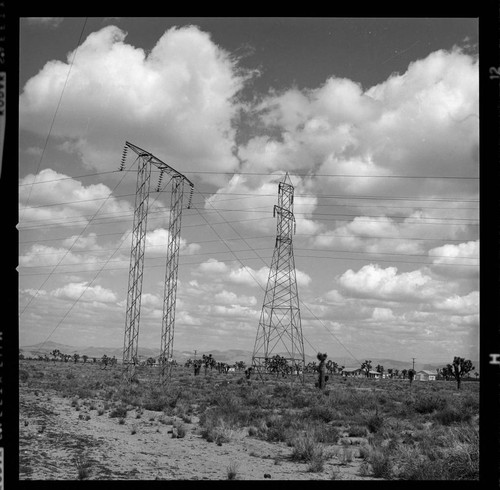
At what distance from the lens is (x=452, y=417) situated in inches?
848

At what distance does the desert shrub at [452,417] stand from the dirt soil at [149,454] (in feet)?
19.7

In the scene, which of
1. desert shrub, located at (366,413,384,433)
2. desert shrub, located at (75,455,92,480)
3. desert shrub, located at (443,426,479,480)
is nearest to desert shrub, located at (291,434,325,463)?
desert shrub, located at (443,426,479,480)

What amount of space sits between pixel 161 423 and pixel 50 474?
385 inches

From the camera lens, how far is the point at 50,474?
10.9 metres

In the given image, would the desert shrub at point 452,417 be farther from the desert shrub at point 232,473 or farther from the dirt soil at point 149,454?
the desert shrub at point 232,473

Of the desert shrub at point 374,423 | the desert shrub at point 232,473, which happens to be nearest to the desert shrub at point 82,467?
the desert shrub at point 232,473

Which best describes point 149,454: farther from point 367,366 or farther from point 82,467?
point 367,366

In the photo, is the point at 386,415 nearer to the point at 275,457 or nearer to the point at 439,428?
the point at 439,428

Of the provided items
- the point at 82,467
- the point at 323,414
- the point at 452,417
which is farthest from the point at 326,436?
the point at 82,467

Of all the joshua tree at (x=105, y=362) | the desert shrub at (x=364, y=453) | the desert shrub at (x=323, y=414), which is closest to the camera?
the desert shrub at (x=364, y=453)

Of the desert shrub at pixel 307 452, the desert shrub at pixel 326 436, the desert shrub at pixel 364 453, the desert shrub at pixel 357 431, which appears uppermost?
the desert shrub at pixel 307 452

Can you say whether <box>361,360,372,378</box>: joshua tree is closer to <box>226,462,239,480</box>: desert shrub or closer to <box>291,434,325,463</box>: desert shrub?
<box>291,434,325,463</box>: desert shrub

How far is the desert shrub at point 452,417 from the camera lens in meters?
21.3
